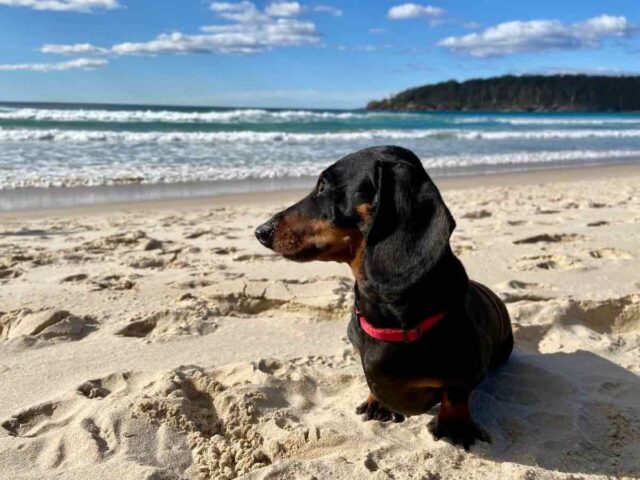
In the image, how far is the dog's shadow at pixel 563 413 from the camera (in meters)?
→ 2.49

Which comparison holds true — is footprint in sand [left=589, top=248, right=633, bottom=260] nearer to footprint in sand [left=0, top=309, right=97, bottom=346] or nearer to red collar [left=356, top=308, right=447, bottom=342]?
red collar [left=356, top=308, right=447, bottom=342]

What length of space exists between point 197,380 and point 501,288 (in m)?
2.52

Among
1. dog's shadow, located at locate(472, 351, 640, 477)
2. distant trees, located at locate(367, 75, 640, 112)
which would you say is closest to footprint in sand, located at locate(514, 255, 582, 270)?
dog's shadow, located at locate(472, 351, 640, 477)

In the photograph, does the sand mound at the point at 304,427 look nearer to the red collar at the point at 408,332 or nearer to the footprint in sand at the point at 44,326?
the red collar at the point at 408,332

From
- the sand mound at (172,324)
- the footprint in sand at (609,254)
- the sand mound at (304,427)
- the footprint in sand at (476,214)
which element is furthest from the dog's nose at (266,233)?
the footprint in sand at (476,214)

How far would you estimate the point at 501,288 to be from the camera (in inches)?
179

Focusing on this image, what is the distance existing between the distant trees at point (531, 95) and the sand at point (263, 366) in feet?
299

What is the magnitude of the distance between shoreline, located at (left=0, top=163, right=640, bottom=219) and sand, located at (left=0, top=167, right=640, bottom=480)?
2.66 metres

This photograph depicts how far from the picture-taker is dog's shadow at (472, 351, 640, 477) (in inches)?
97.9

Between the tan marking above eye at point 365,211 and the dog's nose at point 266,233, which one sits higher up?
the tan marking above eye at point 365,211

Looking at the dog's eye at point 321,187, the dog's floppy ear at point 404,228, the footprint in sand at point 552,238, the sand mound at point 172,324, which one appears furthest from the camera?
the footprint in sand at point 552,238

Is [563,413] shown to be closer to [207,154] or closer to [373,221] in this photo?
[373,221]

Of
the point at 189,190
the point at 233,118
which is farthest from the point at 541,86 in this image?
the point at 189,190

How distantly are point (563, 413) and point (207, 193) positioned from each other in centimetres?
831
